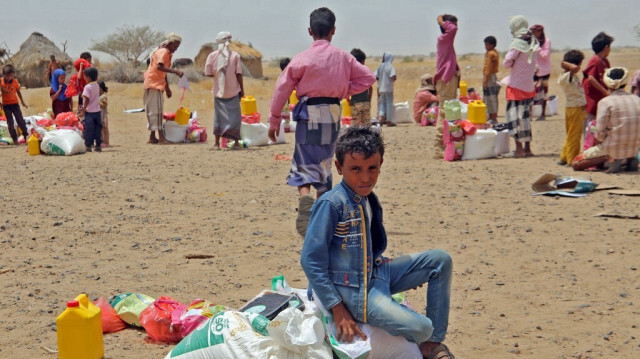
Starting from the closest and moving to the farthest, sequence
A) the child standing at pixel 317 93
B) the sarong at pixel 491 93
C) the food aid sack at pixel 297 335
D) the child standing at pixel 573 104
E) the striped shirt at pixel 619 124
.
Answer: the food aid sack at pixel 297 335 → the child standing at pixel 317 93 → the striped shirt at pixel 619 124 → the child standing at pixel 573 104 → the sarong at pixel 491 93

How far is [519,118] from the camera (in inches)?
400

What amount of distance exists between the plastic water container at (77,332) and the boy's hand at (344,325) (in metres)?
1.17

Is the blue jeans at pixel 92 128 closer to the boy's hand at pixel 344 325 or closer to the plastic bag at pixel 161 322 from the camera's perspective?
the plastic bag at pixel 161 322

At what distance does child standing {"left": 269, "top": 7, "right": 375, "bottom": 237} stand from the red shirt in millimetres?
4461

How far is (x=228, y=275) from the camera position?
5.07 meters

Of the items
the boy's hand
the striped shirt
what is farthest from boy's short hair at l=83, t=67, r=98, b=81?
the boy's hand

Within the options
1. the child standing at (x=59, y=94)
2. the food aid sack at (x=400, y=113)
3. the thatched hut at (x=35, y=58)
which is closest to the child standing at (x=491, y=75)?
the food aid sack at (x=400, y=113)

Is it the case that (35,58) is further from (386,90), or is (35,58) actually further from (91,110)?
(91,110)

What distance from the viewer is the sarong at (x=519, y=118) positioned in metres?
10.2

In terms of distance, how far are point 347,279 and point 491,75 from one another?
10.7m

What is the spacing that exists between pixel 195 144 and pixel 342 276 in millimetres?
9995

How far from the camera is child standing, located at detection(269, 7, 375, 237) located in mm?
5652

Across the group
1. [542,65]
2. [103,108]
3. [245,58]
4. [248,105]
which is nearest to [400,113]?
[542,65]

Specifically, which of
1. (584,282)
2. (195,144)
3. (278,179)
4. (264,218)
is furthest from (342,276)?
(195,144)
